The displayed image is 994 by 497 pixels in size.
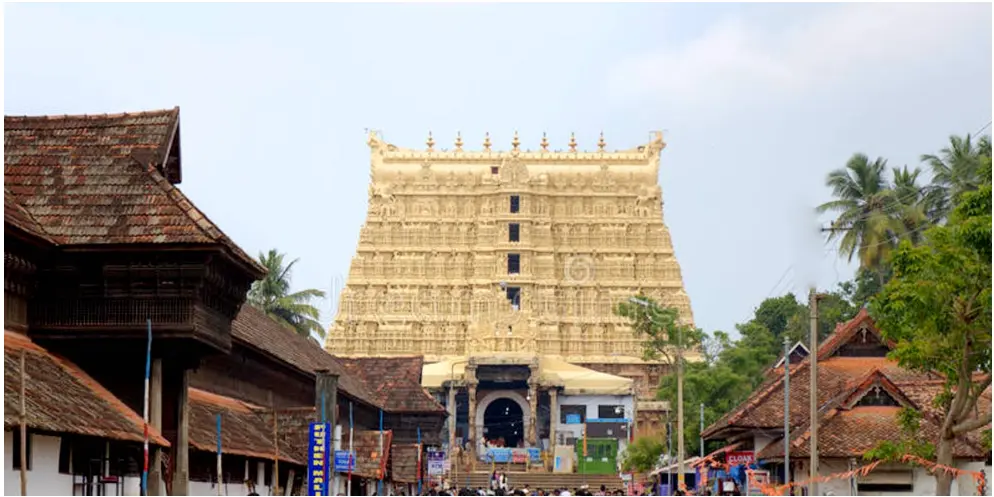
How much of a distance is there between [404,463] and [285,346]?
7818 millimetres

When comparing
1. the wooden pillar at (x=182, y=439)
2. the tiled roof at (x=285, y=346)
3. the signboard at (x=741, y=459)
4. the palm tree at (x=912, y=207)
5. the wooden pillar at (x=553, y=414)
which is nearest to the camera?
the wooden pillar at (x=182, y=439)

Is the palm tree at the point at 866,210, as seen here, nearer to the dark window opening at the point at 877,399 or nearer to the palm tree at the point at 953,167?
the palm tree at the point at 953,167

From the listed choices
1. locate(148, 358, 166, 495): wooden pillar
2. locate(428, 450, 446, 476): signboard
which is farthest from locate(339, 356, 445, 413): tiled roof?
locate(148, 358, 166, 495): wooden pillar

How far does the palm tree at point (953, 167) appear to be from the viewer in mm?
70938

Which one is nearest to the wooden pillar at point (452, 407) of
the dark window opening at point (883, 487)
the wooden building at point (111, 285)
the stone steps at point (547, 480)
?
the stone steps at point (547, 480)

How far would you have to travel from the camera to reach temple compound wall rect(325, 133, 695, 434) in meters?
113

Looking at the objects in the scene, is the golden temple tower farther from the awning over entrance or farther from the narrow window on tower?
the awning over entrance

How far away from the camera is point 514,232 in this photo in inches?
4545

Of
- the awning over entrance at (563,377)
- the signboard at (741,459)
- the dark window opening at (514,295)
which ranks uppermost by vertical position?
the dark window opening at (514,295)

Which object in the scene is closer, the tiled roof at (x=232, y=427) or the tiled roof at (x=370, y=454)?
the tiled roof at (x=232, y=427)

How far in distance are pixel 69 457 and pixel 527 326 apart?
82.8 meters

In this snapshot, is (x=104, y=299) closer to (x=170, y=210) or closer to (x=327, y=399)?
(x=170, y=210)

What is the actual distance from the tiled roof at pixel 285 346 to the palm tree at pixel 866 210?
89.0ft

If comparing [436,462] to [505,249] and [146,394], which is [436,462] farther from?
[505,249]
